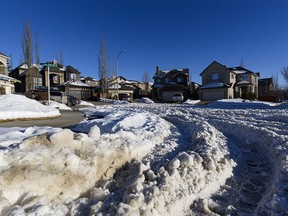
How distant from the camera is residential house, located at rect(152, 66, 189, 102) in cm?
4522

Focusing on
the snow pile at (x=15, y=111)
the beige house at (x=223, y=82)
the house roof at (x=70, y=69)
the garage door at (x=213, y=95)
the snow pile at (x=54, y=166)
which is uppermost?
the house roof at (x=70, y=69)

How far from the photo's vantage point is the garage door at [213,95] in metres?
38.5

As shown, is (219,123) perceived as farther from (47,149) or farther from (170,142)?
(47,149)

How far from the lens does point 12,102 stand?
12266mm

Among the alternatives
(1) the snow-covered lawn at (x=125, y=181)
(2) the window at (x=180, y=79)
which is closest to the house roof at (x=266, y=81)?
(2) the window at (x=180, y=79)

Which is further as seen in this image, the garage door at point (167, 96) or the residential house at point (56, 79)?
the garage door at point (167, 96)

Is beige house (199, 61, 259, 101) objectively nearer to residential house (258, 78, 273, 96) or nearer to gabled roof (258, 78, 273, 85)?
residential house (258, 78, 273, 96)

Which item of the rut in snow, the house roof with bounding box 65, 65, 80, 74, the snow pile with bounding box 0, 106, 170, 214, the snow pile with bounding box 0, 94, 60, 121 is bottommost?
the rut in snow

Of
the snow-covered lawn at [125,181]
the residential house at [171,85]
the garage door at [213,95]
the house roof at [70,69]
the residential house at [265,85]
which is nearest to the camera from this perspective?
the snow-covered lawn at [125,181]

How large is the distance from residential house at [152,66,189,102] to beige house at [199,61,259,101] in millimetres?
5249

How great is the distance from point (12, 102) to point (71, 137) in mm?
11166

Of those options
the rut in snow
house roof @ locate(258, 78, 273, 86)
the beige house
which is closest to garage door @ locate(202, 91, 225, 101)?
the beige house

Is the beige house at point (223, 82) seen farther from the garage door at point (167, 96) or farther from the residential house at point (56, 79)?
the residential house at point (56, 79)

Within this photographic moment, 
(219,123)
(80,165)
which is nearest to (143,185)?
(80,165)
